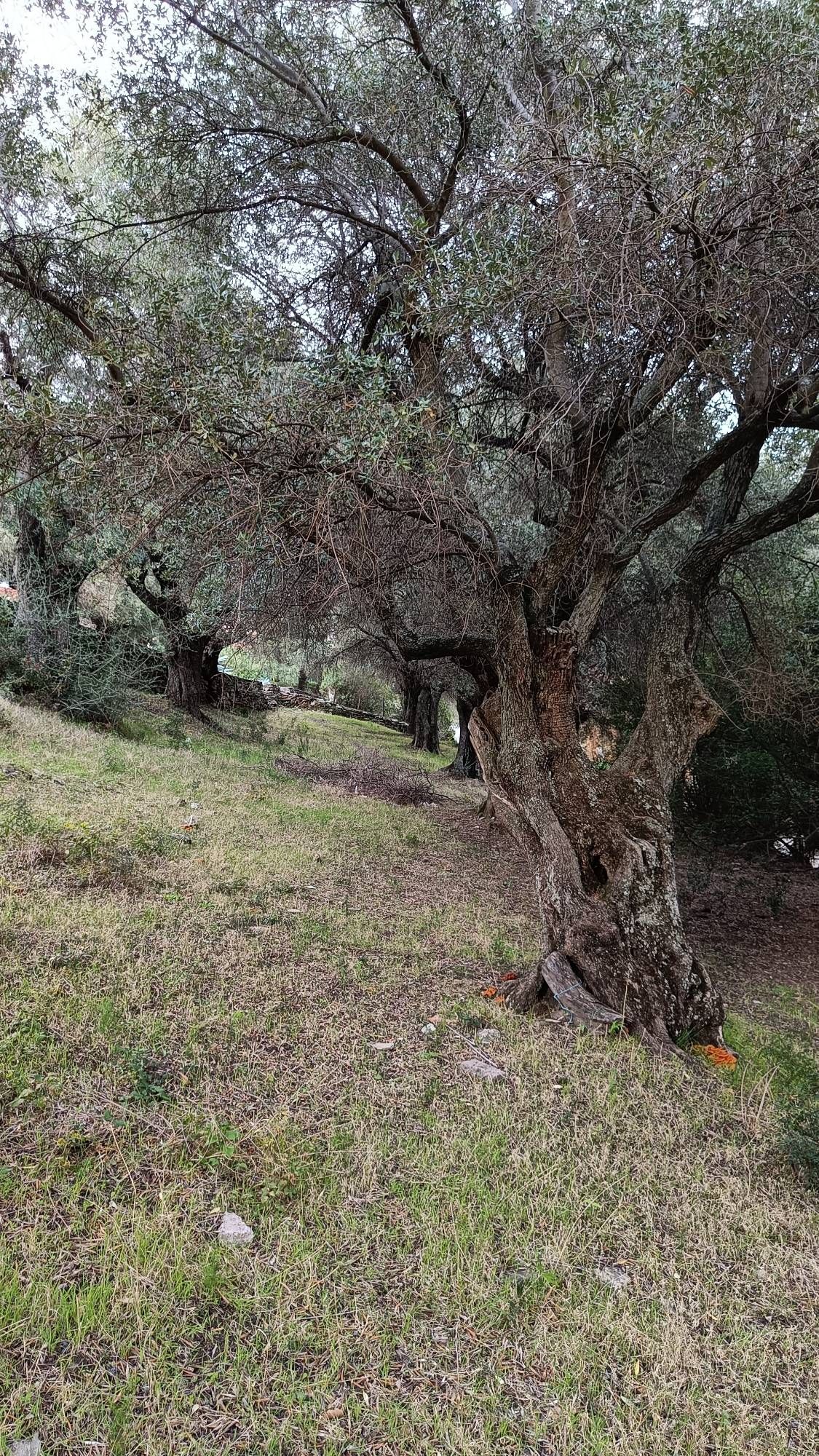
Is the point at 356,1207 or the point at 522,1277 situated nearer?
the point at 522,1277

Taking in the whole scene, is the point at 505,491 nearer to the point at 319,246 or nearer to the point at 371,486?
the point at 319,246

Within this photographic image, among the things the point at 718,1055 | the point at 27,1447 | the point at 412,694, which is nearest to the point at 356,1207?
the point at 27,1447

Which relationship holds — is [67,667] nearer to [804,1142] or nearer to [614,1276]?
[614,1276]

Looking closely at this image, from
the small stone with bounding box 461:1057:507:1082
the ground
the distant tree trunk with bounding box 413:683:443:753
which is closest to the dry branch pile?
the distant tree trunk with bounding box 413:683:443:753

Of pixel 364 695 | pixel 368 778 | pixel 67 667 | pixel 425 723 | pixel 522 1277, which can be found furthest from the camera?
pixel 364 695

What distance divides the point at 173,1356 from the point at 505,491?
729 centimetres

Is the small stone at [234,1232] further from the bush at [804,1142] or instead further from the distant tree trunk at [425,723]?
the distant tree trunk at [425,723]

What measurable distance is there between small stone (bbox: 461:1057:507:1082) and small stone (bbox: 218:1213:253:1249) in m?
1.57

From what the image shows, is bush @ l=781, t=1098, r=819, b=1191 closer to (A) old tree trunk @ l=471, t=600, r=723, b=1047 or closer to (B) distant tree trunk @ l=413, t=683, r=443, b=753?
(A) old tree trunk @ l=471, t=600, r=723, b=1047

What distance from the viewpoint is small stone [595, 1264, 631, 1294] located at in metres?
2.47

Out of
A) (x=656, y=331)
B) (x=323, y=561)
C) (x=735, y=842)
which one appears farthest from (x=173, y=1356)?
(x=735, y=842)

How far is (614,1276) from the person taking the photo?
2.52 meters

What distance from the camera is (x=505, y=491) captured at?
7.54 metres

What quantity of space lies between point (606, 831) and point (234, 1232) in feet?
12.3
